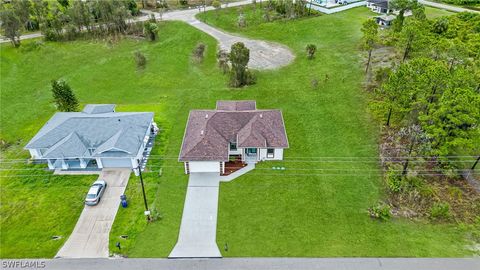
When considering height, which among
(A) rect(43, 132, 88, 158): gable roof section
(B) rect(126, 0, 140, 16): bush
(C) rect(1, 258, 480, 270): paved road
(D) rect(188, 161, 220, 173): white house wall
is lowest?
(C) rect(1, 258, 480, 270): paved road

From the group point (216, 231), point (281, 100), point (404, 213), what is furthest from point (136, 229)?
point (281, 100)

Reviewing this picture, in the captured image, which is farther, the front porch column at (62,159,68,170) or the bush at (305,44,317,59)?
the bush at (305,44,317,59)

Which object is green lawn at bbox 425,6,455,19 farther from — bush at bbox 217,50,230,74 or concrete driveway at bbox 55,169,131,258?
concrete driveway at bbox 55,169,131,258

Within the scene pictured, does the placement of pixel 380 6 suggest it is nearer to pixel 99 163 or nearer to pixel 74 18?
pixel 74 18

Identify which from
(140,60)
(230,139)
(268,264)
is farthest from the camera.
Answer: (140,60)

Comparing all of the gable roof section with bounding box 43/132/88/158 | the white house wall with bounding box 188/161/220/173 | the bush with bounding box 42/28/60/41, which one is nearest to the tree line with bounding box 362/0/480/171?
the white house wall with bounding box 188/161/220/173

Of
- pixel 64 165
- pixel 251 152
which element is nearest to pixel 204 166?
pixel 251 152

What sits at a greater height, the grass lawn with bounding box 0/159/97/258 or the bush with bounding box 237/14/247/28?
the bush with bounding box 237/14/247/28
